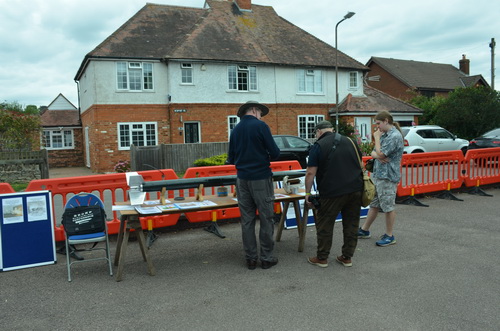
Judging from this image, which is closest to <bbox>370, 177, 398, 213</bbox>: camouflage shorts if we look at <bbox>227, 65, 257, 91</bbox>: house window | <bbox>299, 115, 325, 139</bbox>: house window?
<bbox>227, 65, 257, 91</bbox>: house window

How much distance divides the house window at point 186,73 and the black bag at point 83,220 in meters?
19.4

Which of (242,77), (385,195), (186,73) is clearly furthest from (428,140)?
(385,195)

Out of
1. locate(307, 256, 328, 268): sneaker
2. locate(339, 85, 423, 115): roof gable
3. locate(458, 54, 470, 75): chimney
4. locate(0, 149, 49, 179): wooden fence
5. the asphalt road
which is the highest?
locate(458, 54, 470, 75): chimney

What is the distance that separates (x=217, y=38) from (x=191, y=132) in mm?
6296

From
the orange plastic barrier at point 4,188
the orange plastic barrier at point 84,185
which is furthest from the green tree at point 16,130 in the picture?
the orange plastic barrier at point 4,188

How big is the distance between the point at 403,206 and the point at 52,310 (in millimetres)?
7199

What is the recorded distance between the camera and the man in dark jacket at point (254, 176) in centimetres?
501

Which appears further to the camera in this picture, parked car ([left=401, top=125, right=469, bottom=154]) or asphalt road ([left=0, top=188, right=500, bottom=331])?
parked car ([left=401, top=125, right=469, bottom=154])

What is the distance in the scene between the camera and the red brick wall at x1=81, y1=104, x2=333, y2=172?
22.6 meters

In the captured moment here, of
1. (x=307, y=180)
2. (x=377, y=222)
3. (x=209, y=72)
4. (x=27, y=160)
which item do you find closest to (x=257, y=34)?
(x=209, y=72)

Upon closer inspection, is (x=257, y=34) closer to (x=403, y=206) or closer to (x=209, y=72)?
(x=209, y=72)

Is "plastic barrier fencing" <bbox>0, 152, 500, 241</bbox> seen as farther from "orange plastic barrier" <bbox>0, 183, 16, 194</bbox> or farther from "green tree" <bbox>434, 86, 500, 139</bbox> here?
"green tree" <bbox>434, 86, 500, 139</bbox>

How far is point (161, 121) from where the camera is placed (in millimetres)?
23875

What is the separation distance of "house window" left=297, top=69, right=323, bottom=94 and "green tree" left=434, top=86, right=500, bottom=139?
8.26m
